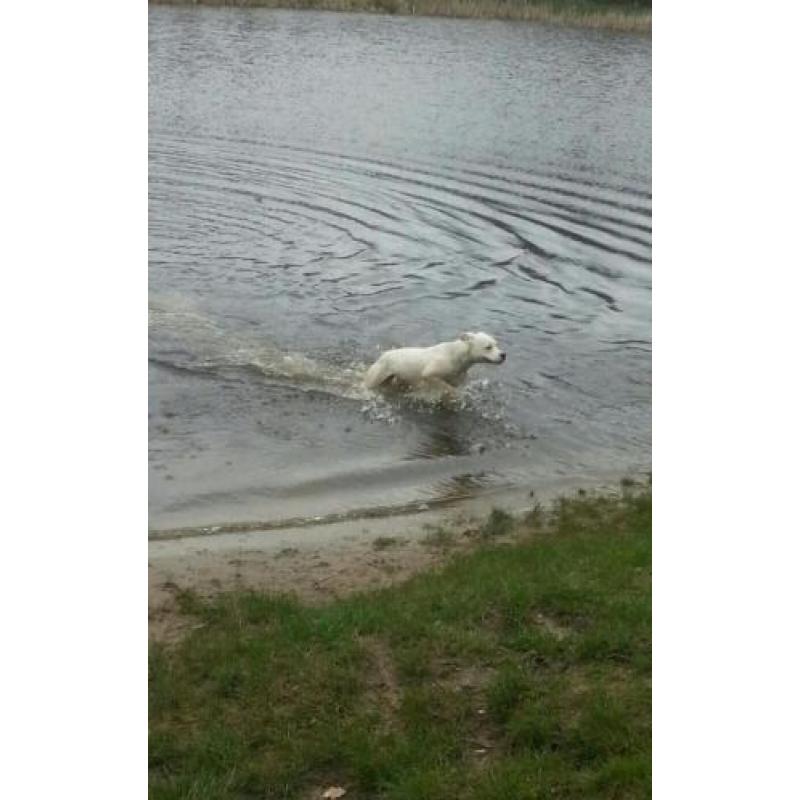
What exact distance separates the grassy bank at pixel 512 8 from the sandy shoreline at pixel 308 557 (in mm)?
13138

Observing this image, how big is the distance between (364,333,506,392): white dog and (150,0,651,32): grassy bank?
993 centimetres

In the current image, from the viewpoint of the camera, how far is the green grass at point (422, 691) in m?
5.08

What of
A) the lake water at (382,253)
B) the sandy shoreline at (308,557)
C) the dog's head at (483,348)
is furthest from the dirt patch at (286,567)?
the dog's head at (483,348)

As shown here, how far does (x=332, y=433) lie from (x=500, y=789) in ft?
20.4

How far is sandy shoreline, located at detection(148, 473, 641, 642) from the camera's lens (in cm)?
734

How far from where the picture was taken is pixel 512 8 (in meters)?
26.7

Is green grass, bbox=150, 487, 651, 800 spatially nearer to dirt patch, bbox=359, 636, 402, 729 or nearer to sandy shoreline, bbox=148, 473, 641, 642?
dirt patch, bbox=359, 636, 402, 729

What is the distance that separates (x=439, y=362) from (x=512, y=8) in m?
17.8

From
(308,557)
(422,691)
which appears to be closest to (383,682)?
(422,691)

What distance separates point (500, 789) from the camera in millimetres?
4953

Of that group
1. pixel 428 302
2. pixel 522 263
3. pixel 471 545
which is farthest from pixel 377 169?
pixel 471 545

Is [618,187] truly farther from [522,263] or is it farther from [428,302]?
[428,302]

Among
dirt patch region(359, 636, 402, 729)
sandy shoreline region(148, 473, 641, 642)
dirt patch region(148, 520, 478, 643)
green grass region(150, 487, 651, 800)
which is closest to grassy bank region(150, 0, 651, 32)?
sandy shoreline region(148, 473, 641, 642)

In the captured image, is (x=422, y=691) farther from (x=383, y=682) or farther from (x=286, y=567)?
(x=286, y=567)
